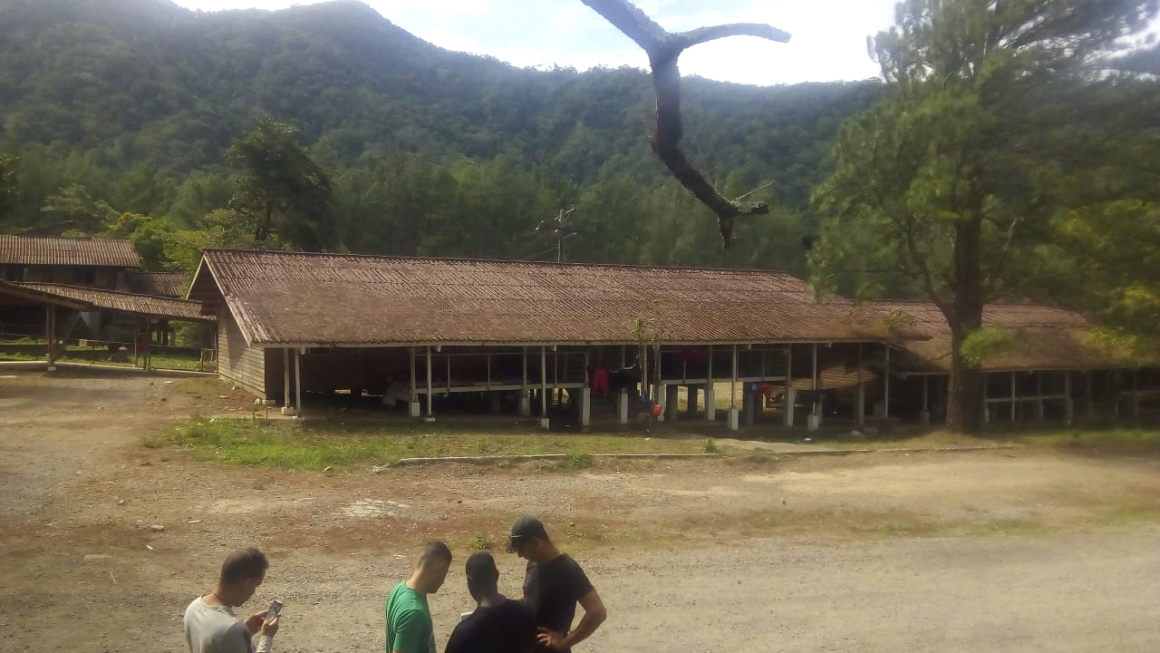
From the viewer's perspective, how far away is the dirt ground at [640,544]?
284 inches

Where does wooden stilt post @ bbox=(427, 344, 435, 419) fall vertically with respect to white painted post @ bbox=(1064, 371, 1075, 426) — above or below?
above

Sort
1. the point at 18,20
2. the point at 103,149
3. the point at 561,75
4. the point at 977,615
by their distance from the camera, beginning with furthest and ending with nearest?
the point at 561,75 → the point at 18,20 → the point at 103,149 → the point at 977,615

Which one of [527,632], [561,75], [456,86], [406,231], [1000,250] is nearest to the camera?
[527,632]

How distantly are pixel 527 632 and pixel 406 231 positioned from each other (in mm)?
50628

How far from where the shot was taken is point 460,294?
74.3ft

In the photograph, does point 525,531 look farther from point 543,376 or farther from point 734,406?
point 734,406

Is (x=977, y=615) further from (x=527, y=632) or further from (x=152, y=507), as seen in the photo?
(x=152, y=507)

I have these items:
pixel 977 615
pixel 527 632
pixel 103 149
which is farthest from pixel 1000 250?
pixel 103 149

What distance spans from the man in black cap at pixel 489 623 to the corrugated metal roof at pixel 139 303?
86.0 ft

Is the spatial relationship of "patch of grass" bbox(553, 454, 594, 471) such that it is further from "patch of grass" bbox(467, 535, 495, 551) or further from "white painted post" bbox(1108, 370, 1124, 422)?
"white painted post" bbox(1108, 370, 1124, 422)

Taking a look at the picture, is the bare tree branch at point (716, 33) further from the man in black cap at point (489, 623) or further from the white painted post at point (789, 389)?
the white painted post at point (789, 389)

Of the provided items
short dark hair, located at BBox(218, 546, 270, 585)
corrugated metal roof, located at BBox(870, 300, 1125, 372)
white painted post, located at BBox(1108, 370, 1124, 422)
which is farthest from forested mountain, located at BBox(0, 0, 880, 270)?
white painted post, located at BBox(1108, 370, 1124, 422)

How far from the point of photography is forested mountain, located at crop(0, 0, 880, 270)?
168ft

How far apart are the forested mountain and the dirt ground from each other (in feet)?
17.2
